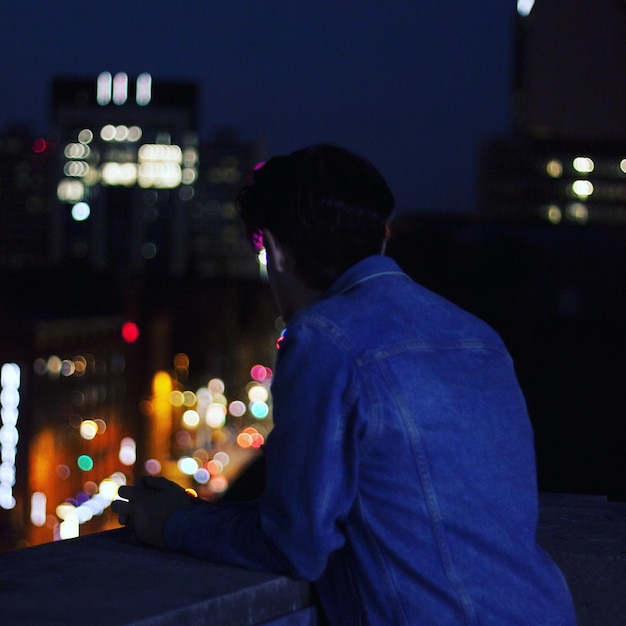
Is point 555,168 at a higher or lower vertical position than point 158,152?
lower

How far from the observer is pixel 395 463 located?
65.2 inches

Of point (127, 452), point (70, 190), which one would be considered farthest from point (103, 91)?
point (127, 452)

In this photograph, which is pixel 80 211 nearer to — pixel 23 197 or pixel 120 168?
pixel 120 168

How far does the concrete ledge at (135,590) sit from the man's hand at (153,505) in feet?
0.11

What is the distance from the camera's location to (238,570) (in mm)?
1874

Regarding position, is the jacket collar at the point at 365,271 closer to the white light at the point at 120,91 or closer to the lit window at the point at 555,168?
the lit window at the point at 555,168

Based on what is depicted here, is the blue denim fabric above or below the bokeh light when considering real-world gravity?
above

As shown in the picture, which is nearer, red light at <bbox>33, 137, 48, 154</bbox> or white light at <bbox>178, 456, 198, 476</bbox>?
white light at <bbox>178, 456, 198, 476</bbox>

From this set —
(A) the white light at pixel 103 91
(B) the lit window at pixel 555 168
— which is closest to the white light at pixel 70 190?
(A) the white light at pixel 103 91

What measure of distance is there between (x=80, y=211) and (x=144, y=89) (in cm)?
2226

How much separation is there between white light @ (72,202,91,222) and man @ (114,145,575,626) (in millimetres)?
161925

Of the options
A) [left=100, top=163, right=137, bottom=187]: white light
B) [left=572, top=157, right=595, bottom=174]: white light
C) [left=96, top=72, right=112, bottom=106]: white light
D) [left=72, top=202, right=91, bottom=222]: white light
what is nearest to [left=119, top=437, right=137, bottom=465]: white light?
[left=572, top=157, right=595, bottom=174]: white light

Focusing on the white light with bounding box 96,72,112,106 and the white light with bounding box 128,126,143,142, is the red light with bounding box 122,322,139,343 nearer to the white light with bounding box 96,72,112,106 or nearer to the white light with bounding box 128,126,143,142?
the white light with bounding box 128,126,143,142

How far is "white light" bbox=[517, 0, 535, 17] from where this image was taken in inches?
192
